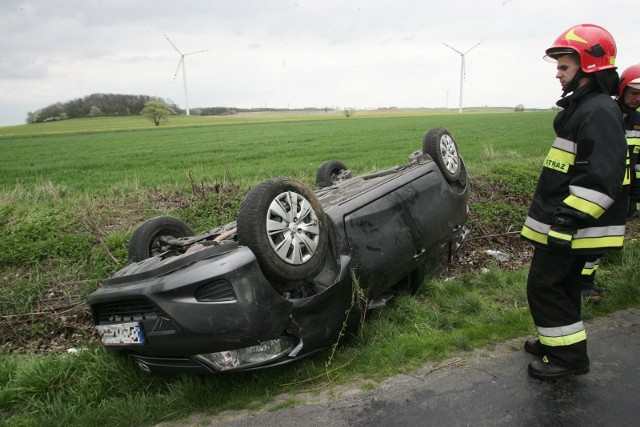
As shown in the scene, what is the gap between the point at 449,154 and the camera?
4.86 m

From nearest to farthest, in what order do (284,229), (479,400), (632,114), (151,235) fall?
(479,400) → (284,229) → (151,235) → (632,114)

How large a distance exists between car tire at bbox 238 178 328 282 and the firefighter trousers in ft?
4.31

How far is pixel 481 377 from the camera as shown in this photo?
284 centimetres

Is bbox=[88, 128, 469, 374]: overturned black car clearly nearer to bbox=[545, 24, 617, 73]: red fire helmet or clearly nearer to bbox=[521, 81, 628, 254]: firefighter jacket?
bbox=[521, 81, 628, 254]: firefighter jacket

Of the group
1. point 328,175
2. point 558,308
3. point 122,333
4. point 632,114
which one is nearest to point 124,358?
point 122,333

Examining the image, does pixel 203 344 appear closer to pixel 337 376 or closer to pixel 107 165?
pixel 337 376

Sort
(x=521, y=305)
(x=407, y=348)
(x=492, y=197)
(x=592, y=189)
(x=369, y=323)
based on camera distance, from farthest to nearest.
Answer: (x=492, y=197) < (x=521, y=305) < (x=369, y=323) < (x=407, y=348) < (x=592, y=189)

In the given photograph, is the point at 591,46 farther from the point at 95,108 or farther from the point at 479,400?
the point at 95,108

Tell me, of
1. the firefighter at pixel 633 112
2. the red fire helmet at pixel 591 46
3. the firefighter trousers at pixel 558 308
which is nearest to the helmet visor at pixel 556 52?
the red fire helmet at pixel 591 46

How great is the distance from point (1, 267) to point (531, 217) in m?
5.12

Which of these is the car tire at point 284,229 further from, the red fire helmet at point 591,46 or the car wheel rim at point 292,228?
the red fire helmet at point 591,46

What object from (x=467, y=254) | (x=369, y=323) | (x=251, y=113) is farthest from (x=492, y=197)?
(x=251, y=113)

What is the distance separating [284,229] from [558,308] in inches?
65.5

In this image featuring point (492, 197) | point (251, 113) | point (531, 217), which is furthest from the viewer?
point (251, 113)
